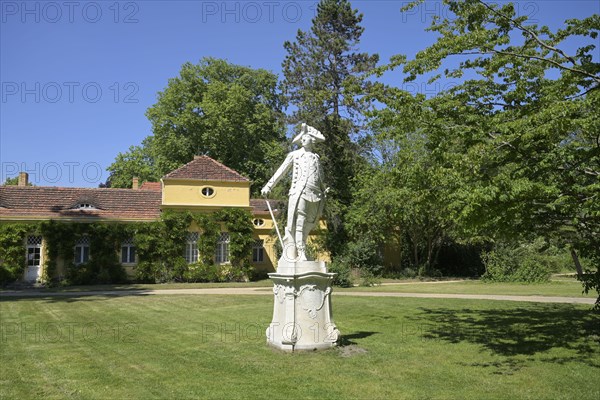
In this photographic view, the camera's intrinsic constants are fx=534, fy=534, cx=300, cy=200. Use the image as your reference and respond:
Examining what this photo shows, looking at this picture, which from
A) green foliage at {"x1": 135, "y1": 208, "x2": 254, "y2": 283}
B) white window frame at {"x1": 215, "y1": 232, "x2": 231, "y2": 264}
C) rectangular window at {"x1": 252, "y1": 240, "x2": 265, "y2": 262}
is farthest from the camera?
rectangular window at {"x1": 252, "y1": 240, "x2": 265, "y2": 262}

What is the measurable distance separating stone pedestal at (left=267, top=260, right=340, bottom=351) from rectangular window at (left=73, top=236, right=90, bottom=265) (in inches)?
841

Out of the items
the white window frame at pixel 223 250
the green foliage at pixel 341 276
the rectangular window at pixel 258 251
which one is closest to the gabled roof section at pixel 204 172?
the white window frame at pixel 223 250

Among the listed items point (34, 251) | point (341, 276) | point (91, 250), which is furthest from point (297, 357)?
point (34, 251)

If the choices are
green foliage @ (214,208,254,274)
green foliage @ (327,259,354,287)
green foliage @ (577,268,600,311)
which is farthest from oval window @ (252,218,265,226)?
green foliage @ (577,268,600,311)

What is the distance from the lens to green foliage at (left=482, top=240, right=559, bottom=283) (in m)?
27.5

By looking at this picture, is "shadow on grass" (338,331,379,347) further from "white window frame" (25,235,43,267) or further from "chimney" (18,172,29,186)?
"chimney" (18,172,29,186)

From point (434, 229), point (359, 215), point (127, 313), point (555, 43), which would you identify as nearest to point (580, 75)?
point (555, 43)

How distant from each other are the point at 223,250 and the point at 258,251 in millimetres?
3226

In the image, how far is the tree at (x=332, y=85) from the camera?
31.9 m

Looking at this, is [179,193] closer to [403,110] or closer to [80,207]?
[80,207]

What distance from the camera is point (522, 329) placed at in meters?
11.5

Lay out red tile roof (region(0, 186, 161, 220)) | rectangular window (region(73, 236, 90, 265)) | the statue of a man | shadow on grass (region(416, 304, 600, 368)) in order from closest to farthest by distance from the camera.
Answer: the statue of a man
shadow on grass (region(416, 304, 600, 368))
rectangular window (region(73, 236, 90, 265))
red tile roof (region(0, 186, 161, 220))

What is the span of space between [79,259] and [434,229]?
20432 millimetres

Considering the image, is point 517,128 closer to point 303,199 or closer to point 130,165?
point 303,199
